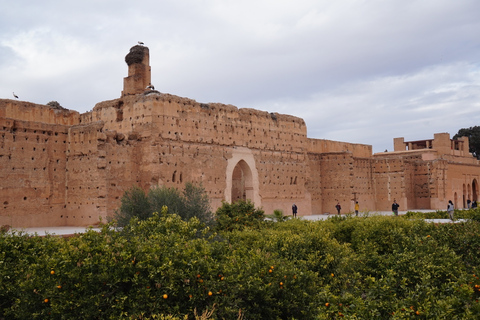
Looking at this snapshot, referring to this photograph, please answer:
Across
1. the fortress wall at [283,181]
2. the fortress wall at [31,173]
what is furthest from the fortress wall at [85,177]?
the fortress wall at [283,181]

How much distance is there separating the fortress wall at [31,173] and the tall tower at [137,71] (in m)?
4.47

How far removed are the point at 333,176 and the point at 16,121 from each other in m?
19.7

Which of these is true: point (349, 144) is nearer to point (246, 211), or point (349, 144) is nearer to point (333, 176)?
point (333, 176)

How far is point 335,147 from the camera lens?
3425 cm

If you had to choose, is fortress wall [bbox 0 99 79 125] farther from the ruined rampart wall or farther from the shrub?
the shrub

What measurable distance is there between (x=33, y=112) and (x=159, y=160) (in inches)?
215

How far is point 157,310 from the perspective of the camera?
6.12m

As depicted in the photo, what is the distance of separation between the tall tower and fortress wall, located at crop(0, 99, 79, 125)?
2.83 meters

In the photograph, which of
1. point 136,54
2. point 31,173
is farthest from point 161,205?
point 136,54

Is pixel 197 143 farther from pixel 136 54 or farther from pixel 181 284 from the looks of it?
pixel 181 284

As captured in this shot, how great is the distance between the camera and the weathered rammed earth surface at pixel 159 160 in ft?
59.3

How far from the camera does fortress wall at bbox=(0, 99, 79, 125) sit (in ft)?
61.6

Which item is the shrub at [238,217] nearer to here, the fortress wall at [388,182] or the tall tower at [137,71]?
the tall tower at [137,71]

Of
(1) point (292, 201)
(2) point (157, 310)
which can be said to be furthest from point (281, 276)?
(1) point (292, 201)
